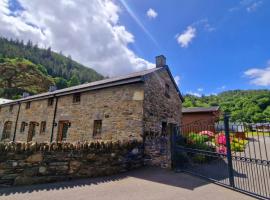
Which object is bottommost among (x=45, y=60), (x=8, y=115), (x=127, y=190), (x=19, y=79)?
(x=127, y=190)

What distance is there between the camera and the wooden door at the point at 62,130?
13.9 m

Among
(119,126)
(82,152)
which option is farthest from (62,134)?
(82,152)

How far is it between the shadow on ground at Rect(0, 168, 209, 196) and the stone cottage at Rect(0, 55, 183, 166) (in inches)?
77.6

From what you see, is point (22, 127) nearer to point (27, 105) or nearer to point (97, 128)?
point (27, 105)

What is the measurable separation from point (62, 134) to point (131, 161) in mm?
8327

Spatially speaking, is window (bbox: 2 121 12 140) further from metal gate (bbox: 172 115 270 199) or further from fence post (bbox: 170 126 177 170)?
metal gate (bbox: 172 115 270 199)

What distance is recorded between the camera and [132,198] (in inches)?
185

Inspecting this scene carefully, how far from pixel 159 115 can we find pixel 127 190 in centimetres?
682

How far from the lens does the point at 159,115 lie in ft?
38.2

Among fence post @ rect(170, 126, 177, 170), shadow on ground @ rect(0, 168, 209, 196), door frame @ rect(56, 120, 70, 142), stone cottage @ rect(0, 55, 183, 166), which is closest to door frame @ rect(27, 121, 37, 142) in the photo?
stone cottage @ rect(0, 55, 183, 166)

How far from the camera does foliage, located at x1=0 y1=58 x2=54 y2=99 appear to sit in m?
40.3

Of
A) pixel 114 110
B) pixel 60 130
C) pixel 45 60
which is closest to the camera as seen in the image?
pixel 114 110

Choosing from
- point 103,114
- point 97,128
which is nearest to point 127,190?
point 103,114

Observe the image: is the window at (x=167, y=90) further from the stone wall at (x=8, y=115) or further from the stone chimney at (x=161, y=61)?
the stone wall at (x=8, y=115)
